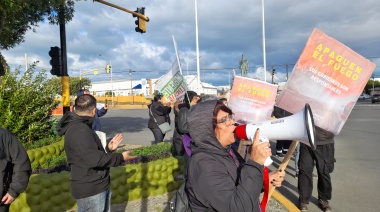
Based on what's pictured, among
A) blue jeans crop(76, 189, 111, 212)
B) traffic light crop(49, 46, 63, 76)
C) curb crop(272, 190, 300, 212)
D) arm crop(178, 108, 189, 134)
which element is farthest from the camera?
traffic light crop(49, 46, 63, 76)

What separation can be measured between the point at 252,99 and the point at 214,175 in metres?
1.91

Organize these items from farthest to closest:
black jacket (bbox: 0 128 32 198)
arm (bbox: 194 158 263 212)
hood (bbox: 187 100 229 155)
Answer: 1. black jacket (bbox: 0 128 32 198)
2. hood (bbox: 187 100 229 155)
3. arm (bbox: 194 158 263 212)

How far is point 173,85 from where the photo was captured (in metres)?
5.86

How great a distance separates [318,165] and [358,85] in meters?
2.11

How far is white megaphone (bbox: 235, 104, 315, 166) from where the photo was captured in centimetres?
177

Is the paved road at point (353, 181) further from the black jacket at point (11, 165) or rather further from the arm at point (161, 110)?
the black jacket at point (11, 165)

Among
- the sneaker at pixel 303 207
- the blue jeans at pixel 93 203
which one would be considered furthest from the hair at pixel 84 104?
the sneaker at pixel 303 207

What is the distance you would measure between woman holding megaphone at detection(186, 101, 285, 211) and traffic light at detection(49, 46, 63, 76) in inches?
262

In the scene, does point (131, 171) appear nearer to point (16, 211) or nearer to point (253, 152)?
point (16, 211)

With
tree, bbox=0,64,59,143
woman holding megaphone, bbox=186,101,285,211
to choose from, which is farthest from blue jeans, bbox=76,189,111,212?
tree, bbox=0,64,59,143

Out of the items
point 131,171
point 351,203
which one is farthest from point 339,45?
point 131,171

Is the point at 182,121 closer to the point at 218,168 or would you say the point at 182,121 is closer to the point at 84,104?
the point at 84,104

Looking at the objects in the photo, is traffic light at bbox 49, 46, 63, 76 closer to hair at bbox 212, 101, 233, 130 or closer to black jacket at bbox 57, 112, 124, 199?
black jacket at bbox 57, 112, 124, 199

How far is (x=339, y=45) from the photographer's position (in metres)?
2.26
